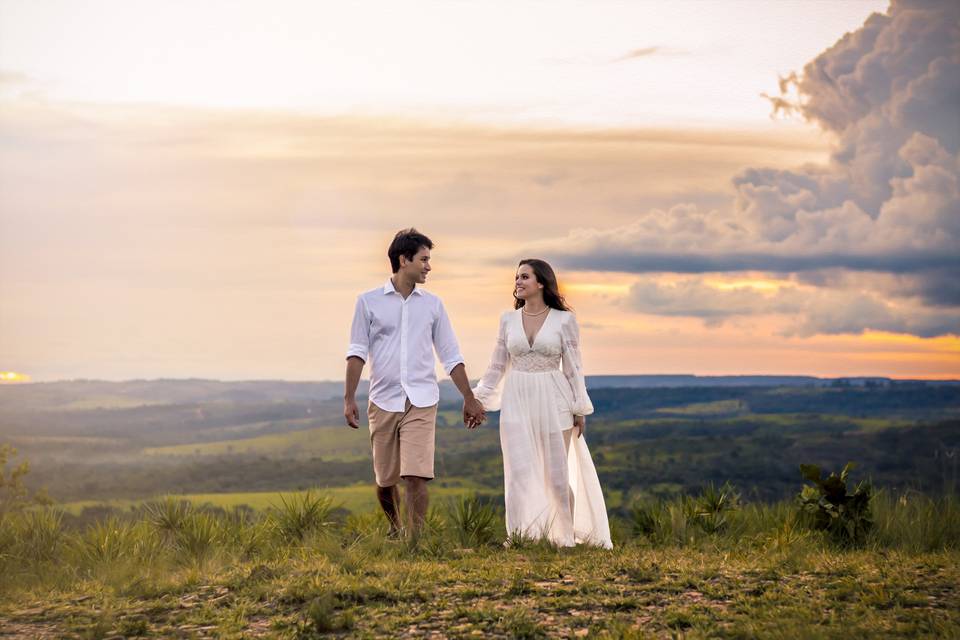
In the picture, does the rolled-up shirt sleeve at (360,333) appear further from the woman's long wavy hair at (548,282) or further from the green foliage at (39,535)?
the green foliage at (39,535)

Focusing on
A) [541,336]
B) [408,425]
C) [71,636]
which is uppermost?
[541,336]

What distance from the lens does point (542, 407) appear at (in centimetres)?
1049

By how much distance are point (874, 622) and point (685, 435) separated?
11608 centimetres

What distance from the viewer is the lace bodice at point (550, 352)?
1041 centimetres

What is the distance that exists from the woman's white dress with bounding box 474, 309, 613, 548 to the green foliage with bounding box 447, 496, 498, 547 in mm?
219

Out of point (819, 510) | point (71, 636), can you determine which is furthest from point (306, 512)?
point (819, 510)

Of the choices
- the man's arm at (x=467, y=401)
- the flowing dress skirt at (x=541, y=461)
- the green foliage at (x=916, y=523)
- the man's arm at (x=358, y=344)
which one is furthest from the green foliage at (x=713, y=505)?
the man's arm at (x=358, y=344)

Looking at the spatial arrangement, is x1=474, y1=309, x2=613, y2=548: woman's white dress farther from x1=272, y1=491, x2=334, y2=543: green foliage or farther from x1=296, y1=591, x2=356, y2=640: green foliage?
x1=296, y1=591, x2=356, y2=640: green foliage

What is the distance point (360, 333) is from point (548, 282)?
2006 millimetres

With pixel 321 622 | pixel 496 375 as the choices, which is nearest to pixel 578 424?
pixel 496 375

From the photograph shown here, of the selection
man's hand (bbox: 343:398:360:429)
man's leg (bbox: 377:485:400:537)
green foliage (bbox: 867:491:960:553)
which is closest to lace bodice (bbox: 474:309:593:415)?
man's leg (bbox: 377:485:400:537)

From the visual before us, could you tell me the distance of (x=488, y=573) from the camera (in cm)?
837

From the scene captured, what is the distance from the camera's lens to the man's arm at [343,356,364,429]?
951cm

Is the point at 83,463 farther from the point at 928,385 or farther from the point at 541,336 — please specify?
the point at 928,385
